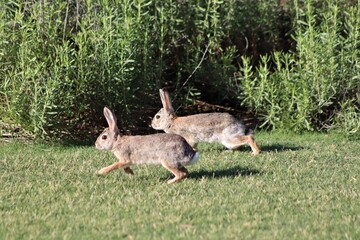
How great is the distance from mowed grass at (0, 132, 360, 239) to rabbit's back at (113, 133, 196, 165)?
0.25 meters

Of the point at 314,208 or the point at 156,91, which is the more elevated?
the point at 314,208

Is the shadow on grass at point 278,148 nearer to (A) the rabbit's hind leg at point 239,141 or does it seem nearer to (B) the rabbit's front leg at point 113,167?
(A) the rabbit's hind leg at point 239,141

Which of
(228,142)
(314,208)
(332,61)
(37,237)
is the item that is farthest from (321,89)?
(37,237)

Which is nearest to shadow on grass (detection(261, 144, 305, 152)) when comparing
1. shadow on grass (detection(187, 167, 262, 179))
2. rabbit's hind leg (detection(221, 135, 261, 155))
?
rabbit's hind leg (detection(221, 135, 261, 155))

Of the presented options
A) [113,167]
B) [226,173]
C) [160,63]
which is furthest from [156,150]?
[160,63]

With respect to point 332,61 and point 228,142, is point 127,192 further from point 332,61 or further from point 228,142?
point 332,61

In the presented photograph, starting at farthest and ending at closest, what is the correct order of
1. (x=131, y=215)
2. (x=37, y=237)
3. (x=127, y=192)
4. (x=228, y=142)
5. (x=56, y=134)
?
(x=56, y=134)
(x=228, y=142)
(x=127, y=192)
(x=131, y=215)
(x=37, y=237)

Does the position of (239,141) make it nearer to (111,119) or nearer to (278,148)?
(278,148)

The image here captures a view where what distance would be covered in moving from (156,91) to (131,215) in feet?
17.8

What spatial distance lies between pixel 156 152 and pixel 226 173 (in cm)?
96

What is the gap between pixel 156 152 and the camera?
8.02 metres

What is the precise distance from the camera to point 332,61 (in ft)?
36.6

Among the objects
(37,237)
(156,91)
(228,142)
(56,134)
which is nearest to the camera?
(37,237)

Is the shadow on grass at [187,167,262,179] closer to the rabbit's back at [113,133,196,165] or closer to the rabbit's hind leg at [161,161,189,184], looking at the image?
the rabbit's hind leg at [161,161,189,184]
